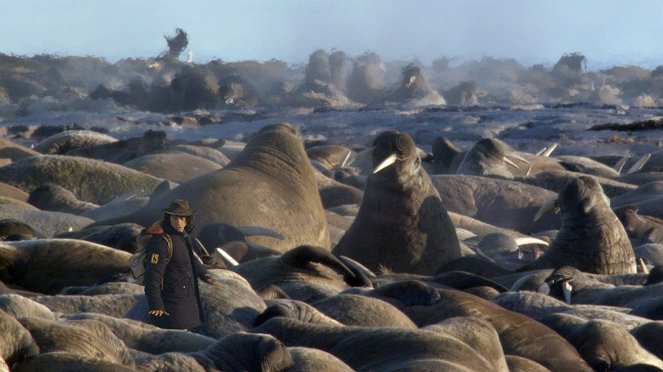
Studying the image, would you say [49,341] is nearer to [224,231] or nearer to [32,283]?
[32,283]

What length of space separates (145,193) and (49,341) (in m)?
10.4

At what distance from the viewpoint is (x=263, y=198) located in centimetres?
1100

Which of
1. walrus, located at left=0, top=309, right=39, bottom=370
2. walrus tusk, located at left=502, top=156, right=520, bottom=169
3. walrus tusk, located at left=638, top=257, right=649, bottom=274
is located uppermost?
walrus, located at left=0, top=309, right=39, bottom=370

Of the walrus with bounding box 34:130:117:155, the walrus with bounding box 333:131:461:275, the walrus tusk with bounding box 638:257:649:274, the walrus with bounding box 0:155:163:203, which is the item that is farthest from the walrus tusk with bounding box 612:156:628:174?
the walrus with bounding box 333:131:461:275

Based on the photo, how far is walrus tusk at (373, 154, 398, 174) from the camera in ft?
35.7

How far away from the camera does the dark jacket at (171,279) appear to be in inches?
213

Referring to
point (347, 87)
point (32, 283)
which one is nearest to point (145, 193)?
point (32, 283)

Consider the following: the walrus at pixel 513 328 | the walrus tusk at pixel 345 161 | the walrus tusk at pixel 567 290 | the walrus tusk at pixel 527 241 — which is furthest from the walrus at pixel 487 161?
the walrus at pixel 513 328

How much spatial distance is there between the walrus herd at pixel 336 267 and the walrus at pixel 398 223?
0.04 ft

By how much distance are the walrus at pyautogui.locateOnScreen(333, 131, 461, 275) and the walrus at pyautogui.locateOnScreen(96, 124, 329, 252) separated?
0.36 metres

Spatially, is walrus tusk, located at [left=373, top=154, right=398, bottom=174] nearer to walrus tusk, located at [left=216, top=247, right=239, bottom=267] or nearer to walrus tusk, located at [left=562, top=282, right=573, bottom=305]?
walrus tusk, located at [left=216, top=247, right=239, bottom=267]

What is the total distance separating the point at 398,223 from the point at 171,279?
5.70 metres

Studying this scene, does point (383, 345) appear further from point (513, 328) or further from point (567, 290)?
point (567, 290)

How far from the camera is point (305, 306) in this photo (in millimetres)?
5633
